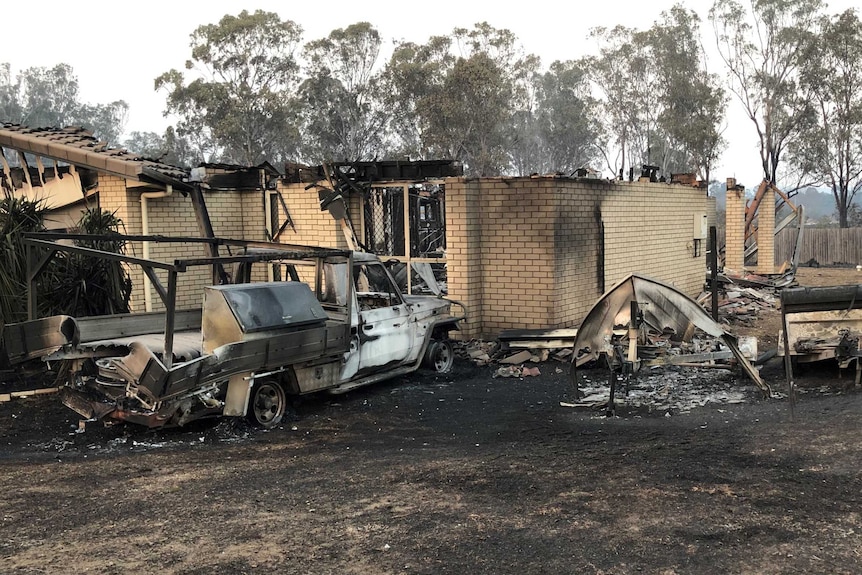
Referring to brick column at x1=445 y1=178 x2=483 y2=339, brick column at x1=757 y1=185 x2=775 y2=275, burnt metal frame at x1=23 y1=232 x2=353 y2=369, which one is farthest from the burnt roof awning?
brick column at x1=757 y1=185 x2=775 y2=275

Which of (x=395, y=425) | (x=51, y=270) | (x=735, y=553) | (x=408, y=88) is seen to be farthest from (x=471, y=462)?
(x=408, y=88)

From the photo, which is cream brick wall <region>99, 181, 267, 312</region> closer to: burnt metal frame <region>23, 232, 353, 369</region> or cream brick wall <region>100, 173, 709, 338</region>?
cream brick wall <region>100, 173, 709, 338</region>

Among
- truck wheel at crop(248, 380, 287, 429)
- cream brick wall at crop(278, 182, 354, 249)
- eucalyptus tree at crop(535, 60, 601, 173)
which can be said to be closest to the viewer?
truck wheel at crop(248, 380, 287, 429)

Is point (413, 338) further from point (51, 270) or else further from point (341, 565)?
point (341, 565)

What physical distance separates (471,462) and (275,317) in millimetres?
2443

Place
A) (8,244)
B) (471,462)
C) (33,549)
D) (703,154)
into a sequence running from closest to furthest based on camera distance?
(33,549)
(471,462)
(8,244)
(703,154)

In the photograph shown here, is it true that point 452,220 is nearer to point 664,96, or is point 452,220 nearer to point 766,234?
point 766,234

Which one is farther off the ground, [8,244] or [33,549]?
[8,244]

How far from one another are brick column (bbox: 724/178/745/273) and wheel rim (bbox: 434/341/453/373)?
15283mm

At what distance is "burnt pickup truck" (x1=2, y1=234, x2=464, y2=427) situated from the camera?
22.3 ft

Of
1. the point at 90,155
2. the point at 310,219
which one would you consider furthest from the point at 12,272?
the point at 310,219

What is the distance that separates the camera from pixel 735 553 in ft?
14.3

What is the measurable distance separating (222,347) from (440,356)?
3.96 meters

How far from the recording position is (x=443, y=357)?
10.4 metres
